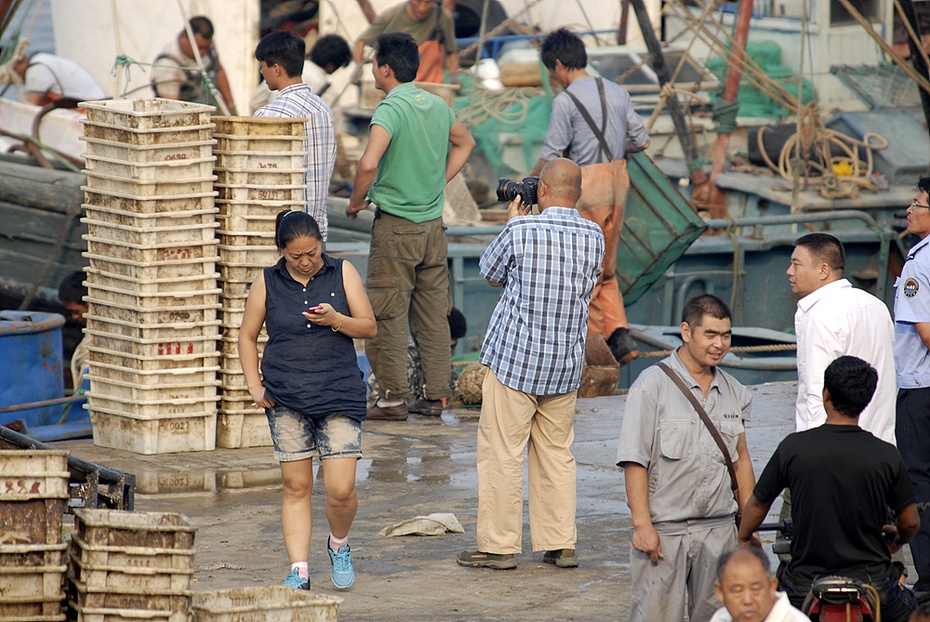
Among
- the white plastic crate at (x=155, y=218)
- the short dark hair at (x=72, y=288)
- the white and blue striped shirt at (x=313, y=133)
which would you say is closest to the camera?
the white plastic crate at (x=155, y=218)

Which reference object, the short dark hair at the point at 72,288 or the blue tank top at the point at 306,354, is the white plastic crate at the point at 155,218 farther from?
the short dark hair at the point at 72,288

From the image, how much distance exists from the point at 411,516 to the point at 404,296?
6.14ft

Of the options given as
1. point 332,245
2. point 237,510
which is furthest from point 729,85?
point 237,510

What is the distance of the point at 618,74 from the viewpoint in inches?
731

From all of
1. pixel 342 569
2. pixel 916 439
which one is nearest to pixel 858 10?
pixel 916 439

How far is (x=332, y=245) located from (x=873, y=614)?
8.12 metres

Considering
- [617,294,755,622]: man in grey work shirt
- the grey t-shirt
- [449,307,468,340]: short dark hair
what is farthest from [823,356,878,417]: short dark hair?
[449,307,468,340]: short dark hair

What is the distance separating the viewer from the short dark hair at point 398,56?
8094 mm

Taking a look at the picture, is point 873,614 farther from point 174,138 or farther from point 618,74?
point 618,74

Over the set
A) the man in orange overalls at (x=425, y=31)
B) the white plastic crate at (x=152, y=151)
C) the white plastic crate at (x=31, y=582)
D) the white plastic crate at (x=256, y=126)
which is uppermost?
the man in orange overalls at (x=425, y=31)

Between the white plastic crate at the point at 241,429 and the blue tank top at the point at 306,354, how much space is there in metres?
2.09

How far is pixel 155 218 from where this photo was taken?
7328mm

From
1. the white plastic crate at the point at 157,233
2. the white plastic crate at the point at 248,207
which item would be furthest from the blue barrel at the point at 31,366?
the white plastic crate at the point at 248,207

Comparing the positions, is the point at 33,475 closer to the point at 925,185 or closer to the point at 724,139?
the point at 925,185
